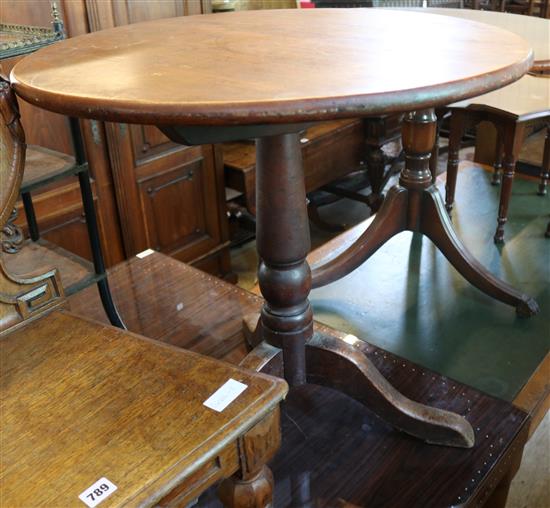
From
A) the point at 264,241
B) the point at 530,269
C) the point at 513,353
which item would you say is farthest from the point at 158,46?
the point at 530,269

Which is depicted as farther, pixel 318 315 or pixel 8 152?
pixel 318 315

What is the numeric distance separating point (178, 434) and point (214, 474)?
0.28 feet

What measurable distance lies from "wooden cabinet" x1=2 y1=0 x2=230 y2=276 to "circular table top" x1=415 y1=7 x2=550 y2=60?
0.92m

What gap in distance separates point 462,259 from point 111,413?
1213mm

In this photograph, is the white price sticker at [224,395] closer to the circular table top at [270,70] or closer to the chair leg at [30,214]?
the circular table top at [270,70]

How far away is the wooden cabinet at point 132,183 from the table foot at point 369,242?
733 millimetres

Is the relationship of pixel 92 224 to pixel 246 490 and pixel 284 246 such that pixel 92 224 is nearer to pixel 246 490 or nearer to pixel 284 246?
pixel 284 246

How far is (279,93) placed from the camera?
29.5 inches

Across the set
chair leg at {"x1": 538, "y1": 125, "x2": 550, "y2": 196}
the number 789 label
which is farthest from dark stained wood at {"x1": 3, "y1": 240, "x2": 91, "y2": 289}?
chair leg at {"x1": 538, "y1": 125, "x2": 550, "y2": 196}

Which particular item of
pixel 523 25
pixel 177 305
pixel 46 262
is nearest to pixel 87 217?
pixel 46 262

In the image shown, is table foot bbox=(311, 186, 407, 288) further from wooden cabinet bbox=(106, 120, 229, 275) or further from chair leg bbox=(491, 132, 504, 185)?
chair leg bbox=(491, 132, 504, 185)

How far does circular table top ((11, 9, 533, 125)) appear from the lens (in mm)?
724

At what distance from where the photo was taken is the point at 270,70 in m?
0.88

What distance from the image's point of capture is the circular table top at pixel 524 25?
1.60 meters
